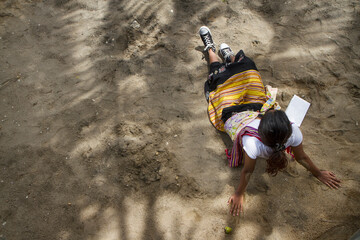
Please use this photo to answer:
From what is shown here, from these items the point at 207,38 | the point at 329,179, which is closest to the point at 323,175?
the point at 329,179

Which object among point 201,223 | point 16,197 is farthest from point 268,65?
point 16,197

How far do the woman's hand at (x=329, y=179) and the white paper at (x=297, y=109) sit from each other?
2.00 feet

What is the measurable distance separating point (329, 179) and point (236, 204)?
0.89m

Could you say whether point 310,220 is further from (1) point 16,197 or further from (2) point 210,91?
(1) point 16,197

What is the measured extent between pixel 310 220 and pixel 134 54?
8.92 ft

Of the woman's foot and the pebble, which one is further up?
the pebble

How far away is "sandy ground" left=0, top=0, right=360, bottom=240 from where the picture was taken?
2.17 metres

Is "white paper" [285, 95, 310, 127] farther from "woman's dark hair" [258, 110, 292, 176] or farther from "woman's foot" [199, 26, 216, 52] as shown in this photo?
"woman's foot" [199, 26, 216, 52]

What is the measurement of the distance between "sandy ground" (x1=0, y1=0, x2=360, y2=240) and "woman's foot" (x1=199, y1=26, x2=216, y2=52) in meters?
0.13

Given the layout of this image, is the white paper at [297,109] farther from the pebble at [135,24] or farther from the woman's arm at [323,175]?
the pebble at [135,24]

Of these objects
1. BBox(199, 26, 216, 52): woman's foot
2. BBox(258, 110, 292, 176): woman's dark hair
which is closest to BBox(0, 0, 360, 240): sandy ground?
BBox(199, 26, 216, 52): woman's foot

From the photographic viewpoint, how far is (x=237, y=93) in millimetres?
2605

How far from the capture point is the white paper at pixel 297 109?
8.54 feet

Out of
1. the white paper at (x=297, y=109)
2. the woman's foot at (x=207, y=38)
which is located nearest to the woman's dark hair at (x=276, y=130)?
the white paper at (x=297, y=109)
